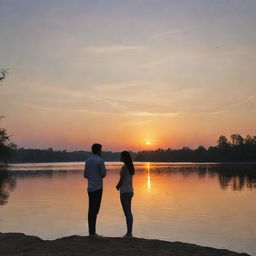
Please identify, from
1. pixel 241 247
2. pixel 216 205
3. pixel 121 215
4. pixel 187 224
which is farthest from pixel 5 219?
pixel 216 205

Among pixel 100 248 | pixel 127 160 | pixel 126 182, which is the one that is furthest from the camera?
pixel 126 182

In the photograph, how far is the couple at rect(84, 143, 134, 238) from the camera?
1110 centimetres

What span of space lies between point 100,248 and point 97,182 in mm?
1896

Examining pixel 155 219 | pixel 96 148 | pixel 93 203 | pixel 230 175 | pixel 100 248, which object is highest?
pixel 96 148

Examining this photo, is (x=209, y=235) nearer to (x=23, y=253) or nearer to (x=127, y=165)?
(x=127, y=165)

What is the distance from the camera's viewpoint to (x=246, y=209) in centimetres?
2484

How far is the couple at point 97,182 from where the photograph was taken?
1110 centimetres

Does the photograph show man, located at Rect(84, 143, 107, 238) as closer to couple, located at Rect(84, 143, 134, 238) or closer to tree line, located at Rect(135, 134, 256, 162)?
couple, located at Rect(84, 143, 134, 238)

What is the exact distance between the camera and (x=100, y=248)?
9.74 m

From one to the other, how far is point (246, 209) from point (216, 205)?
2335 millimetres

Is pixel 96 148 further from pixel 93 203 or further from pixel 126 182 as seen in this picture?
pixel 93 203

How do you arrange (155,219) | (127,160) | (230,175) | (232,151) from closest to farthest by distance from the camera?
(127,160) → (155,219) → (230,175) → (232,151)

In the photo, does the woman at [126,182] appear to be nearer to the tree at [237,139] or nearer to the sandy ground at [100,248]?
the sandy ground at [100,248]

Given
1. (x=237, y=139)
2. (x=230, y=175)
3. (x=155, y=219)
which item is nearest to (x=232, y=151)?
(x=237, y=139)
